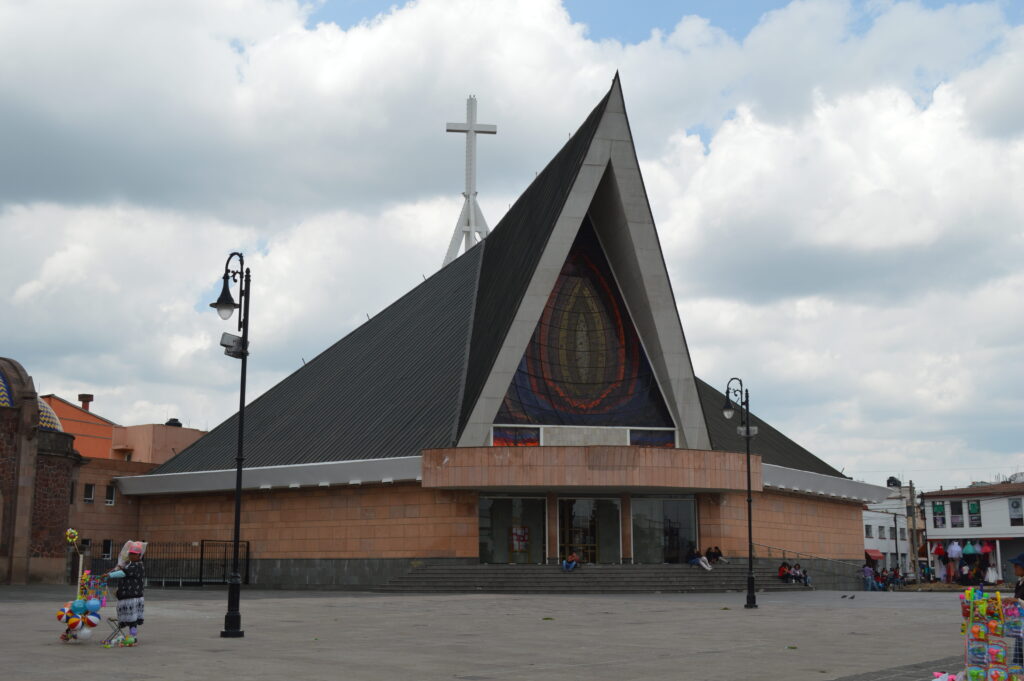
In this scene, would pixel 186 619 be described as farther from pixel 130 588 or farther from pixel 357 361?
pixel 357 361

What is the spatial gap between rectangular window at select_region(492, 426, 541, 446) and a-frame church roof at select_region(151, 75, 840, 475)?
4.68 feet

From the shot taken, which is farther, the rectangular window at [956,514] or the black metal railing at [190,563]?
the rectangular window at [956,514]

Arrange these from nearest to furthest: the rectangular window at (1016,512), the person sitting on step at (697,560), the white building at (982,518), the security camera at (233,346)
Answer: the security camera at (233,346)
the person sitting on step at (697,560)
the rectangular window at (1016,512)
the white building at (982,518)

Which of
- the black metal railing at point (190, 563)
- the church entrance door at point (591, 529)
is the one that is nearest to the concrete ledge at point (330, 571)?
the black metal railing at point (190, 563)

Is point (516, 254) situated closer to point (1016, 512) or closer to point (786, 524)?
point (786, 524)

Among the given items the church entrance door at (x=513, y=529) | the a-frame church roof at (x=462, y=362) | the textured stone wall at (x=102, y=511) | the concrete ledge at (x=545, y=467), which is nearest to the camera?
the concrete ledge at (x=545, y=467)

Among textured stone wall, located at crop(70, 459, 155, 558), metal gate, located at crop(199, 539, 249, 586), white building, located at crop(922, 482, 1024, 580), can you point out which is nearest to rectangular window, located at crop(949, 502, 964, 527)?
white building, located at crop(922, 482, 1024, 580)

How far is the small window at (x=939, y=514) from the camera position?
8881cm

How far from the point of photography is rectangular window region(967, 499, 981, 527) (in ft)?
281

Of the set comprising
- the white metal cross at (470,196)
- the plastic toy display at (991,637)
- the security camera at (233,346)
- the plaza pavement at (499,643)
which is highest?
the white metal cross at (470,196)

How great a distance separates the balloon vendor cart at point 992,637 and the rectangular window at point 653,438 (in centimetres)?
3361

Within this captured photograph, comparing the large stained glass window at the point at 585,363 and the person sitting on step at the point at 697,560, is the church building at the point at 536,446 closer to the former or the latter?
the large stained glass window at the point at 585,363

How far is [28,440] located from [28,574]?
5.00 m

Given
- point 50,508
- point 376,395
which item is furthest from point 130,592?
point 376,395
